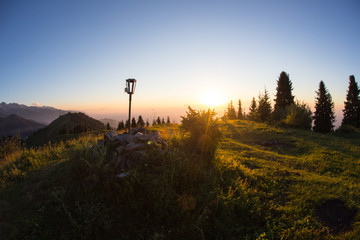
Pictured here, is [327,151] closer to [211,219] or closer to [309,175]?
[309,175]

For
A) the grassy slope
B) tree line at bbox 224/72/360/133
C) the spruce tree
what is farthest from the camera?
the spruce tree

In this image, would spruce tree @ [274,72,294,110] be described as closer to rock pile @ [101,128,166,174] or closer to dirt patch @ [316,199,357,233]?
dirt patch @ [316,199,357,233]

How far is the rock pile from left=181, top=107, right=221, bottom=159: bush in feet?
3.83

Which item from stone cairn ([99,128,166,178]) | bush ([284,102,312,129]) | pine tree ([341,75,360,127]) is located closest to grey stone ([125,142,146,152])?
stone cairn ([99,128,166,178])

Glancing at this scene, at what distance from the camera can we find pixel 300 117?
1928cm

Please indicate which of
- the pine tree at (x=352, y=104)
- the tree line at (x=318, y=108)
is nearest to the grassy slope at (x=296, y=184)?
the tree line at (x=318, y=108)

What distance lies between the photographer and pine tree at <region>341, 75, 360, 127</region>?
32.3 m

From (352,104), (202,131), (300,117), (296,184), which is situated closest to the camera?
(296,184)

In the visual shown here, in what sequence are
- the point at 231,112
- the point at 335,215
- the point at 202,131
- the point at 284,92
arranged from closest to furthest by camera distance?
1. the point at 335,215
2. the point at 202,131
3. the point at 284,92
4. the point at 231,112

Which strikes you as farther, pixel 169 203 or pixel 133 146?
pixel 133 146

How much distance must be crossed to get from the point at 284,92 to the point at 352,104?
1334 cm

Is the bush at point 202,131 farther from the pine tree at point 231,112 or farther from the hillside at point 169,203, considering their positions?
the pine tree at point 231,112

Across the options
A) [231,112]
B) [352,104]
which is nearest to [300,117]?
[231,112]

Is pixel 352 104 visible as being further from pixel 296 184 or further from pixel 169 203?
pixel 169 203
